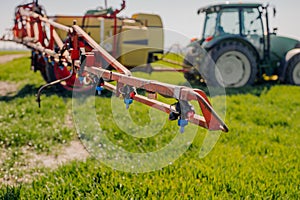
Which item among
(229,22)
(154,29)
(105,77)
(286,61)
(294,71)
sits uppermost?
(229,22)

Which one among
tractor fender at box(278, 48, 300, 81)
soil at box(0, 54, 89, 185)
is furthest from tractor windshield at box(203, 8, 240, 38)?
soil at box(0, 54, 89, 185)

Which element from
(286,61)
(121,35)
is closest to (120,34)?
(121,35)

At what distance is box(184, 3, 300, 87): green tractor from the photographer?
9125 millimetres

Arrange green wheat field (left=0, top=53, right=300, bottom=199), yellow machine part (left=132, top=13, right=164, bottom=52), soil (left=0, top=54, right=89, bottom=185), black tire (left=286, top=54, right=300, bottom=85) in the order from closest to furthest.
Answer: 1. green wheat field (left=0, top=53, right=300, bottom=199)
2. soil (left=0, top=54, right=89, bottom=185)
3. yellow machine part (left=132, top=13, right=164, bottom=52)
4. black tire (left=286, top=54, right=300, bottom=85)

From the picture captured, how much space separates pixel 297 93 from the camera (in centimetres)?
851

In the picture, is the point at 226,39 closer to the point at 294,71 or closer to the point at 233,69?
the point at 233,69

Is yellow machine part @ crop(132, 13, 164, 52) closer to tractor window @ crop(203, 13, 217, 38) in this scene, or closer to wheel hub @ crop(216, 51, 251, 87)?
tractor window @ crop(203, 13, 217, 38)

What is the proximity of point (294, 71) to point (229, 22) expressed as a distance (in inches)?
106

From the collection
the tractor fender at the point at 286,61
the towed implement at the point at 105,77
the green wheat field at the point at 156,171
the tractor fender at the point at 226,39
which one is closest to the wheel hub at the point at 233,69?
the tractor fender at the point at 226,39

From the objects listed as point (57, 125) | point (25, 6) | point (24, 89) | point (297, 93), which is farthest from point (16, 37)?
point (297, 93)

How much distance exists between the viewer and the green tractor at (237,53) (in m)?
9.12

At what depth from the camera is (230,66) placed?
9414 mm

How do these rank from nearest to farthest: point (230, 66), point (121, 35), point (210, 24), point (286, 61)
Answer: point (121, 35) → point (230, 66) → point (286, 61) → point (210, 24)

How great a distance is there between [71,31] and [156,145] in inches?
79.6
